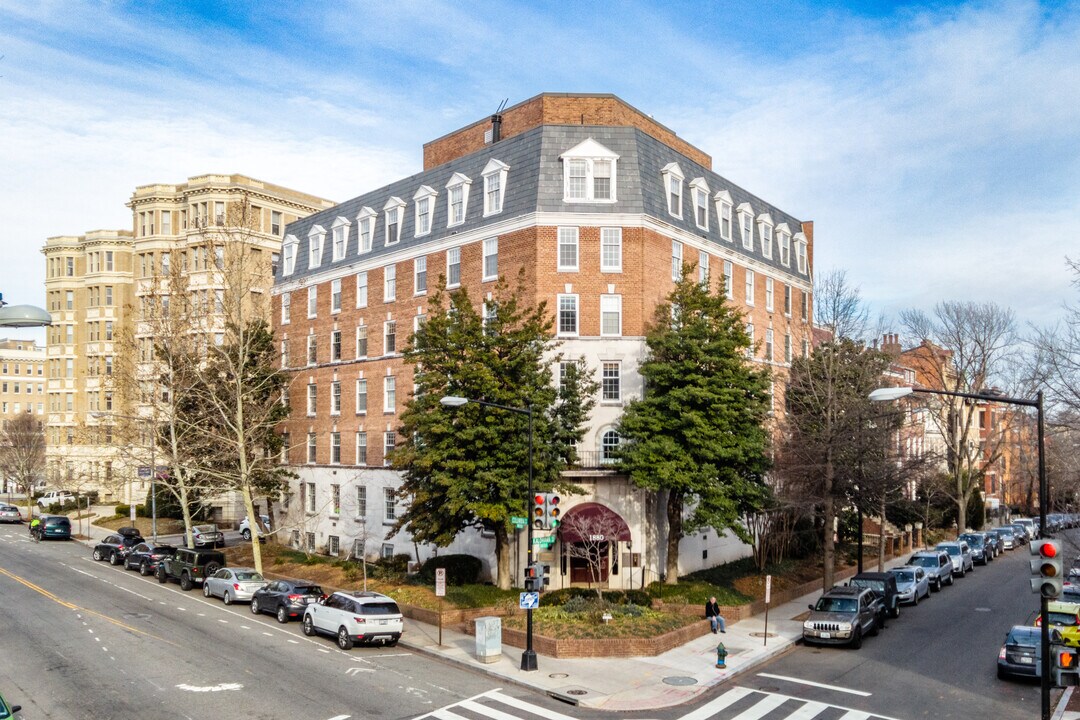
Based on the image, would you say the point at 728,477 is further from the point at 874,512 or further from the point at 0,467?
the point at 0,467

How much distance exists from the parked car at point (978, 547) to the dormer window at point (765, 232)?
22.5 metres

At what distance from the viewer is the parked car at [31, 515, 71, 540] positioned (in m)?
54.4

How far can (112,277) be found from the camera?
79375 millimetres

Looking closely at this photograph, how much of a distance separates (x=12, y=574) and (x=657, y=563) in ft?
102

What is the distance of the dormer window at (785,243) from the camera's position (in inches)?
1998

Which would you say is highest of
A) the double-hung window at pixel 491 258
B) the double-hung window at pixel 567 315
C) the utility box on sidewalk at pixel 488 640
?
the double-hung window at pixel 491 258

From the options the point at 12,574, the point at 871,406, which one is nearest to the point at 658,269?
the point at 871,406

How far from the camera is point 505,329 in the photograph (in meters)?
33.2

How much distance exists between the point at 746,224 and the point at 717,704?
1262 inches

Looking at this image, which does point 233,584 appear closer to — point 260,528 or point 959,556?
point 260,528

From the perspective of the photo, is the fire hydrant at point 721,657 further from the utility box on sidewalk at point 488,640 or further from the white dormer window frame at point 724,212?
the white dormer window frame at point 724,212

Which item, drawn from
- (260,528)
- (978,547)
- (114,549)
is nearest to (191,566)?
(114,549)

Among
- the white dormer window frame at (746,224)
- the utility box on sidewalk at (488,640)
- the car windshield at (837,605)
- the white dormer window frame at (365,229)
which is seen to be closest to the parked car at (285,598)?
the utility box on sidewalk at (488,640)

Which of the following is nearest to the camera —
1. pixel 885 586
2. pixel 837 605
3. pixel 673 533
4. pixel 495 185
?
pixel 837 605
